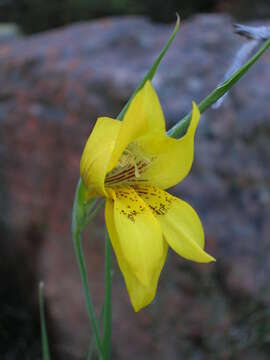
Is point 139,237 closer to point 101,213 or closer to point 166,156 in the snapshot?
point 166,156

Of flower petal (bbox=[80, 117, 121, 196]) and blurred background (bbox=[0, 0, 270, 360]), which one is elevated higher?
flower petal (bbox=[80, 117, 121, 196])

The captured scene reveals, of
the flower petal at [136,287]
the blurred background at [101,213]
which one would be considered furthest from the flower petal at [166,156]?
the blurred background at [101,213]

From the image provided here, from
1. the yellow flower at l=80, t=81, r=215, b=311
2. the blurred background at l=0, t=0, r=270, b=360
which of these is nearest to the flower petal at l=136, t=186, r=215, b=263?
the yellow flower at l=80, t=81, r=215, b=311

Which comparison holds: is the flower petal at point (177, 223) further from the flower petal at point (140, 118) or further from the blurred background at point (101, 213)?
the blurred background at point (101, 213)

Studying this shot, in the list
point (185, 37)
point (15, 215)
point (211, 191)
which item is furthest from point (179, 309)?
point (185, 37)

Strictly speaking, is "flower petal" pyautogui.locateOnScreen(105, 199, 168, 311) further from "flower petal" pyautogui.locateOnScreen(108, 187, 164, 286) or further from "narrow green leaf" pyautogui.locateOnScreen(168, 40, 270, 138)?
"narrow green leaf" pyautogui.locateOnScreen(168, 40, 270, 138)

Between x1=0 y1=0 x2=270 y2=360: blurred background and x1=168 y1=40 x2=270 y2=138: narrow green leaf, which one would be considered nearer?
x1=168 y1=40 x2=270 y2=138: narrow green leaf

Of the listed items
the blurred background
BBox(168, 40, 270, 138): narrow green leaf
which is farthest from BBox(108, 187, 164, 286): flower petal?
the blurred background

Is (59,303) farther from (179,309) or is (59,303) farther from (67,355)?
(179,309)

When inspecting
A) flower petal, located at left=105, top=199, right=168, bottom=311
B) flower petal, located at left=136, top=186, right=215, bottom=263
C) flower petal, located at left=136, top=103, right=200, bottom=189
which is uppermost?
flower petal, located at left=136, top=103, right=200, bottom=189
